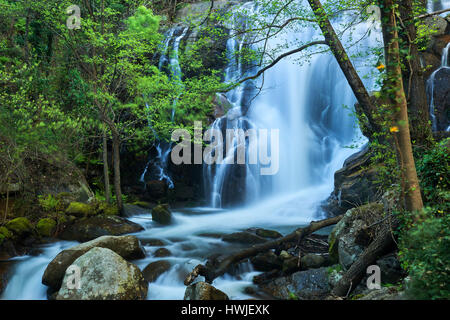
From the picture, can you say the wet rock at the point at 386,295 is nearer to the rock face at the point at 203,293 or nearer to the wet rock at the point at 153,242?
the rock face at the point at 203,293

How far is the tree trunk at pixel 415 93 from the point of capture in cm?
513

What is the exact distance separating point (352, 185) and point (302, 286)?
520cm

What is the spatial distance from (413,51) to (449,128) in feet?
20.7

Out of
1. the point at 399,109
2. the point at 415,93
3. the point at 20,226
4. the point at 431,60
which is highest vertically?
the point at 431,60

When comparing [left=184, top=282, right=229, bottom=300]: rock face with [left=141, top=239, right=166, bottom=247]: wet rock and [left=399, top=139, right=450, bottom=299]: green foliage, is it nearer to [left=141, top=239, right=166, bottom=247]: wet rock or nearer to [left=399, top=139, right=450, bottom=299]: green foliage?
[left=399, top=139, right=450, bottom=299]: green foliage

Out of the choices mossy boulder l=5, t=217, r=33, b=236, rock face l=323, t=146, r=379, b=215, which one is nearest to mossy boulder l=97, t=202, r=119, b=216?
mossy boulder l=5, t=217, r=33, b=236

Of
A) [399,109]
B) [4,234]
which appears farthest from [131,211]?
[399,109]

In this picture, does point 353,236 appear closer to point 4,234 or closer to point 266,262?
point 266,262

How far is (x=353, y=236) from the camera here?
543 centimetres

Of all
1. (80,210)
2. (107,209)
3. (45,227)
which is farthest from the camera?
(107,209)

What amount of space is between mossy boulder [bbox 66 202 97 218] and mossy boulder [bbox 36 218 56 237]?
70 centimetres

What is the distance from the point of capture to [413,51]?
5293 mm

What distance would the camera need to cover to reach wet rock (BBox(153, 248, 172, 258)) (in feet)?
24.3
